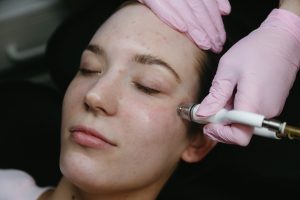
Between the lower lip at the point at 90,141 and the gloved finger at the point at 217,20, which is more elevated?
the gloved finger at the point at 217,20

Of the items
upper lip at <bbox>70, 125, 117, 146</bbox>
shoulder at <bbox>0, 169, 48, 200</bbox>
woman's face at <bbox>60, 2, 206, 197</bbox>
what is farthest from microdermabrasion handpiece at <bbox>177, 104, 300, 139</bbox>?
shoulder at <bbox>0, 169, 48, 200</bbox>

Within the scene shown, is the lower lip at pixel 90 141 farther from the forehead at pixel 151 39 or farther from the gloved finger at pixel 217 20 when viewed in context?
the gloved finger at pixel 217 20

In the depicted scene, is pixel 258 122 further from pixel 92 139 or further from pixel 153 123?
pixel 92 139

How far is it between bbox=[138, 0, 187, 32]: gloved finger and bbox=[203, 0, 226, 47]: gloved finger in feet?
0.29

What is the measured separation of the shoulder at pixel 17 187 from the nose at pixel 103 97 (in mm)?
473

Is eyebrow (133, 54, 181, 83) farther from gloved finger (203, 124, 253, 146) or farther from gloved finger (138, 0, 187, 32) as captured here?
gloved finger (203, 124, 253, 146)

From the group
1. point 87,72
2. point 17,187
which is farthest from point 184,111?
point 17,187

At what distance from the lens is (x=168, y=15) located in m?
1.31

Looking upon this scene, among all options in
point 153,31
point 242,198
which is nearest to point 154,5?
point 153,31

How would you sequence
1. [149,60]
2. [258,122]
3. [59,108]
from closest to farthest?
[258,122] < [149,60] < [59,108]

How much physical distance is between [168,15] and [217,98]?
30 cm

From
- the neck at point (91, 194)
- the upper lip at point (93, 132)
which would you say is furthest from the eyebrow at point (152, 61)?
the neck at point (91, 194)

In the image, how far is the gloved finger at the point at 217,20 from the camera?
133 cm

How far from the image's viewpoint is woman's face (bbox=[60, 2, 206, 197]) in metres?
1.21
